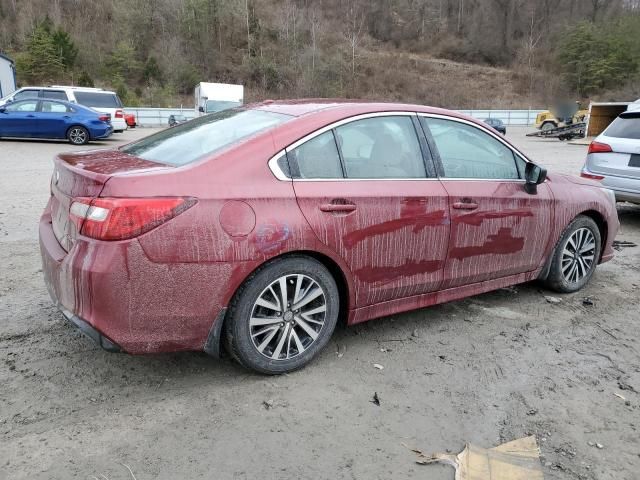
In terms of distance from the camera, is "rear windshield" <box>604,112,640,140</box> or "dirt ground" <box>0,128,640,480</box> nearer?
"dirt ground" <box>0,128,640,480</box>

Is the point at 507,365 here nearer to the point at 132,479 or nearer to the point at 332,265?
the point at 332,265

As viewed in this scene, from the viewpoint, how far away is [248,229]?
9.24 ft

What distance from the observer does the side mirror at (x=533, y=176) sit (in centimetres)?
408

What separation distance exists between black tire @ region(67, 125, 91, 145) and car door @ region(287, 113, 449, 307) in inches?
608

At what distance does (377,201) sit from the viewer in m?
3.28

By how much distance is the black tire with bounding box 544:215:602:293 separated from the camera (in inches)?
178

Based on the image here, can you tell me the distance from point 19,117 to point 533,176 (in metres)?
16.5

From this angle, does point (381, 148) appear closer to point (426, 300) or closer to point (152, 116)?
point (426, 300)

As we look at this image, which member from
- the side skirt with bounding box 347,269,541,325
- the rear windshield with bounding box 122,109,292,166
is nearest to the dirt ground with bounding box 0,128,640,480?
the side skirt with bounding box 347,269,541,325

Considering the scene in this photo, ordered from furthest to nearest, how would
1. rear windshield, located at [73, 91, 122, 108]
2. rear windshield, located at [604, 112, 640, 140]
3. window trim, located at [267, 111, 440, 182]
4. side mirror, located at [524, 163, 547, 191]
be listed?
rear windshield, located at [73, 91, 122, 108] → rear windshield, located at [604, 112, 640, 140] → side mirror, located at [524, 163, 547, 191] → window trim, located at [267, 111, 440, 182]

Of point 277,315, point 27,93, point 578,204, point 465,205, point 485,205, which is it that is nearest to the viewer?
point 277,315

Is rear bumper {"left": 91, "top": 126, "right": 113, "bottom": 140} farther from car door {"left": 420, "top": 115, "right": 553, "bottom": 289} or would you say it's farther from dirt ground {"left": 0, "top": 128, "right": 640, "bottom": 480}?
car door {"left": 420, "top": 115, "right": 553, "bottom": 289}

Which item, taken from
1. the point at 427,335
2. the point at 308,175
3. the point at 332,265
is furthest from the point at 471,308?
the point at 308,175

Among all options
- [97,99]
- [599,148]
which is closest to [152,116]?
[97,99]
